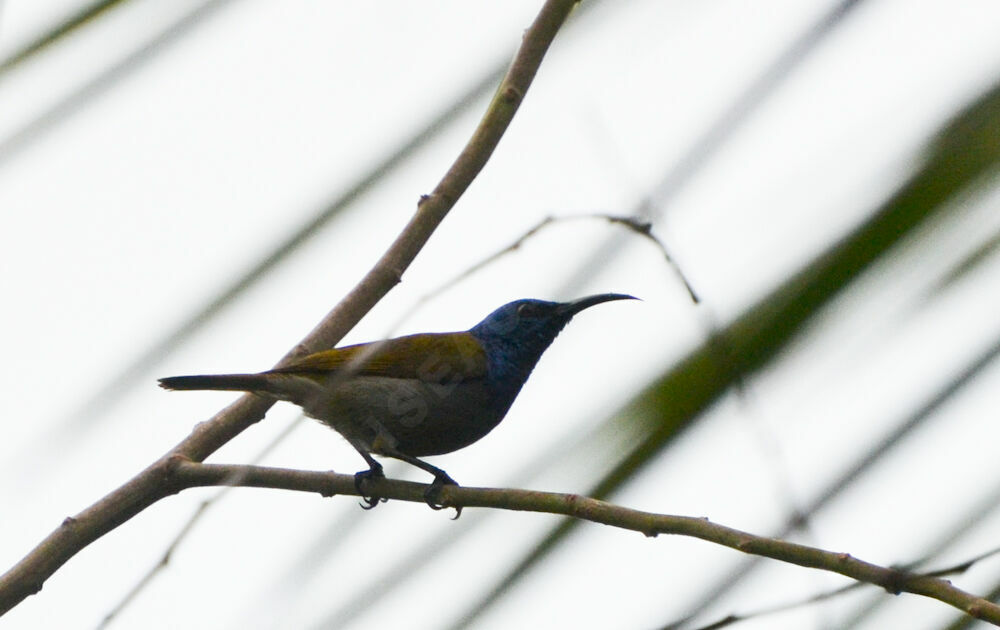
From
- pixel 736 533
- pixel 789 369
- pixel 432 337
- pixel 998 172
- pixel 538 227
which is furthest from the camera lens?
pixel 432 337

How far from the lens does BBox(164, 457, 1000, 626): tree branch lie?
2.89 feet

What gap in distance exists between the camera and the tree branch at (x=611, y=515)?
880 millimetres

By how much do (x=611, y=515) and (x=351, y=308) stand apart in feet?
3.05

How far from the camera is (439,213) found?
209cm

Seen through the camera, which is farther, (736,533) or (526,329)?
(526,329)

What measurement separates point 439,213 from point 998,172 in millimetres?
1570

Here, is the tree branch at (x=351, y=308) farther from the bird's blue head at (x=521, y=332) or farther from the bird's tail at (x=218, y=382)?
the bird's blue head at (x=521, y=332)

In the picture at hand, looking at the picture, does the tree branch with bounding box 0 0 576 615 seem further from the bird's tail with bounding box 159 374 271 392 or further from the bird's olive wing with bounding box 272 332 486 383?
the bird's olive wing with bounding box 272 332 486 383

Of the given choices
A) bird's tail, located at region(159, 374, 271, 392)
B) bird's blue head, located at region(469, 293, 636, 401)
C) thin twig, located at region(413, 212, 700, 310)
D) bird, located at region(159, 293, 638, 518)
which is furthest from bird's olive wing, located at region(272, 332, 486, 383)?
thin twig, located at region(413, 212, 700, 310)

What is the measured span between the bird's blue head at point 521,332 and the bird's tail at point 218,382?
4.25 ft

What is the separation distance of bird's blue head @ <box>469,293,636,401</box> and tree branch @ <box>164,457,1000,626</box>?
1718 mm

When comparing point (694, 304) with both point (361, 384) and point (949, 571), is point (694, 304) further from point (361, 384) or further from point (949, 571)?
point (361, 384)

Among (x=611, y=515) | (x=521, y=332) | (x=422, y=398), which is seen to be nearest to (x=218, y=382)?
(x=422, y=398)

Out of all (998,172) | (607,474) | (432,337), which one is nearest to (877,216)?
(998,172)
